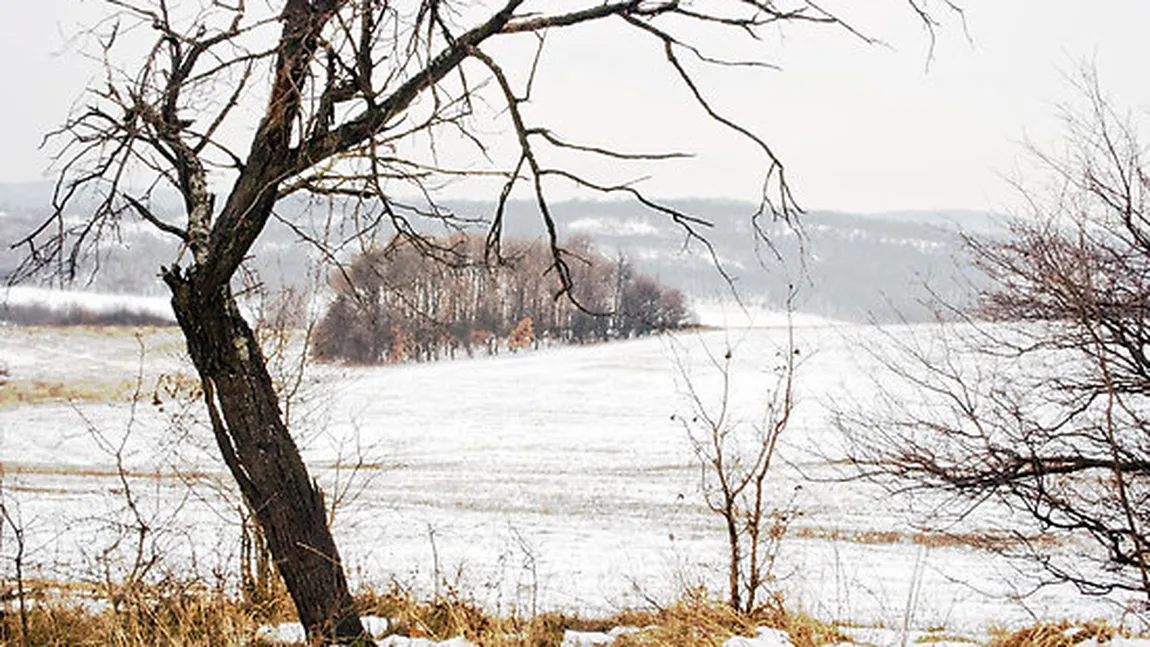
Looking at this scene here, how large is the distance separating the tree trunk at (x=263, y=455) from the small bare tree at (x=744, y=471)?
233cm

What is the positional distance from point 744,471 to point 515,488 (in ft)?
19.1

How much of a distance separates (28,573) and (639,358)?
3652 centimetres

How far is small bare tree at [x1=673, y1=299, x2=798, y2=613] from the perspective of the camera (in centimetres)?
581

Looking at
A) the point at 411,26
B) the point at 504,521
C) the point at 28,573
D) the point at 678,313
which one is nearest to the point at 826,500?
the point at 504,521

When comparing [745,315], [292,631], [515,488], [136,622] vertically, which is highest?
[745,315]

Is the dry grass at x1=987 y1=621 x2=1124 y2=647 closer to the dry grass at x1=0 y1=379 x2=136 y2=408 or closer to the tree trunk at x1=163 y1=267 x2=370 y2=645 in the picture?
the tree trunk at x1=163 y1=267 x2=370 y2=645

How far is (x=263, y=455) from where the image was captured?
14.1 ft

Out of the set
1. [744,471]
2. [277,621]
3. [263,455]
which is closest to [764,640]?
[263,455]

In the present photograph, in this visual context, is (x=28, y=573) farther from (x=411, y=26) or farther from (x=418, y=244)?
(x=411, y=26)

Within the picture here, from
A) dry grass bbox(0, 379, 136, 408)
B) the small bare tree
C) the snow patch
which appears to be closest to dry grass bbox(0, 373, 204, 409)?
dry grass bbox(0, 379, 136, 408)

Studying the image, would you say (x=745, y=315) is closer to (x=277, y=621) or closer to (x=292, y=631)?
(x=292, y=631)

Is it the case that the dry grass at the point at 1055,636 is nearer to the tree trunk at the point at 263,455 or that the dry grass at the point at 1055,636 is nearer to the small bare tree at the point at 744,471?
the small bare tree at the point at 744,471

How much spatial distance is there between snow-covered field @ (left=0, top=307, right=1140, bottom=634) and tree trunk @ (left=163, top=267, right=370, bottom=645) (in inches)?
24.0

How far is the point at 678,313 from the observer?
2096 inches
